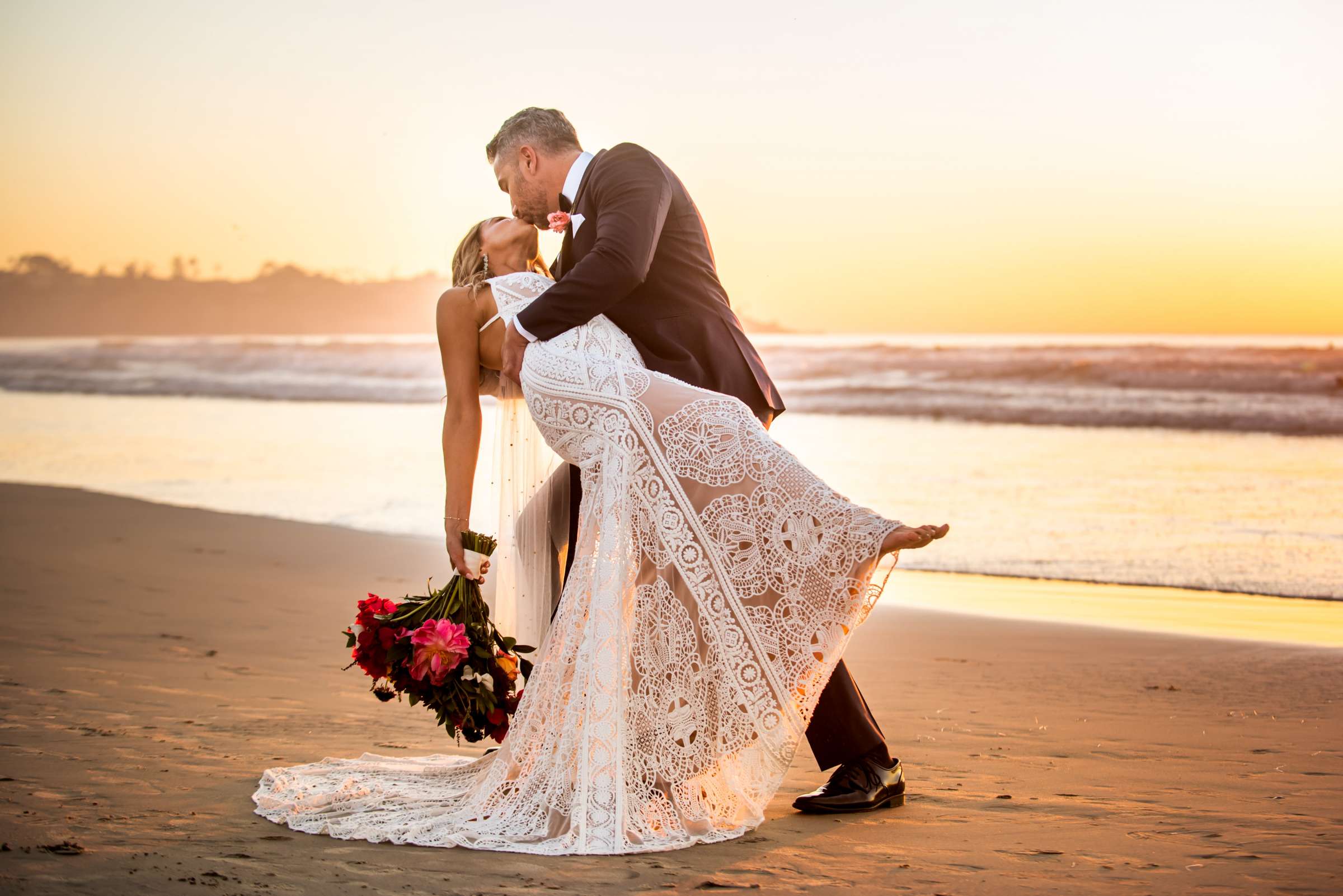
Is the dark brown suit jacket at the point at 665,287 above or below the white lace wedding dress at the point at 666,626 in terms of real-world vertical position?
above

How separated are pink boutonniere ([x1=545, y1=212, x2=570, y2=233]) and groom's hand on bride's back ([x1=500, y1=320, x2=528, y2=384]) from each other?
371 mm

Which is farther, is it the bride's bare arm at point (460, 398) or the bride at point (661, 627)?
the bride's bare arm at point (460, 398)

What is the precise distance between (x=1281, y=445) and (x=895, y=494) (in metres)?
7.47

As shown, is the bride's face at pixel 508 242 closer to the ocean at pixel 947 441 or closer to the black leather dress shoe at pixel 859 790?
the ocean at pixel 947 441

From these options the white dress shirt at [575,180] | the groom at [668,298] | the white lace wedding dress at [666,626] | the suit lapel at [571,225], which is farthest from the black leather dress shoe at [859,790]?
the white dress shirt at [575,180]

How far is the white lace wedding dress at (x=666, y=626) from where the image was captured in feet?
10.3

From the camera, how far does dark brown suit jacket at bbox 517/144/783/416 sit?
328 cm

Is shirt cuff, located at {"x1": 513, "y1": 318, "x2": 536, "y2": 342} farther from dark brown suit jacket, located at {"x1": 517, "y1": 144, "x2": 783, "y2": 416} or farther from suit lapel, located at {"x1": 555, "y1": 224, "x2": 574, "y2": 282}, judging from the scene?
suit lapel, located at {"x1": 555, "y1": 224, "x2": 574, "y2": 282}

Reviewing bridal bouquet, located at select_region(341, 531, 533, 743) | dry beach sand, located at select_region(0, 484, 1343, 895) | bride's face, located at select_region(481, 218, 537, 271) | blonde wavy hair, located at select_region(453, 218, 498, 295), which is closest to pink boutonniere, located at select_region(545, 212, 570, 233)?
bride's face, located at select_region(481, 218, 537, 271)

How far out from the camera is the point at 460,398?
11.4ft

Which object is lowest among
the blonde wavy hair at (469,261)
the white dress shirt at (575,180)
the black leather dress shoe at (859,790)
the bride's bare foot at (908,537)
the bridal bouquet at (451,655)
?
the black leather dress shoe at (859,790)

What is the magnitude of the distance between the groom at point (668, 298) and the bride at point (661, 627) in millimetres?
133

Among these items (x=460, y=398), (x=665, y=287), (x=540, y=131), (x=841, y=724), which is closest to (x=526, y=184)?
(x=540, y=131)

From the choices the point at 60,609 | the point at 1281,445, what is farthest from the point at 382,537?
the point at 1281,445
